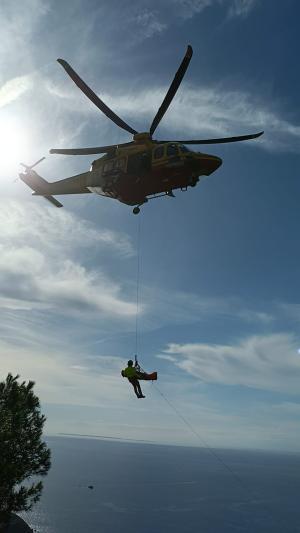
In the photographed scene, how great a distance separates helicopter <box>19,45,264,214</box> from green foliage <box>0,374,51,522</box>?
620 inches

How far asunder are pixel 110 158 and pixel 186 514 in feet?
459

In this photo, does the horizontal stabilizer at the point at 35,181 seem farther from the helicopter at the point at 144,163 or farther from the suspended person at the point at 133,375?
the suspended person at the point at 133,375

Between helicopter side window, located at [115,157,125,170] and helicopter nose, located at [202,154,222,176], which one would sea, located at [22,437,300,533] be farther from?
helicopter nose, located at [202,154,222,176]

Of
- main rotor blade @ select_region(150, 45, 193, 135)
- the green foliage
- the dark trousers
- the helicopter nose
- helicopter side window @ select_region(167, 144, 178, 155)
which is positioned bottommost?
the green foliage

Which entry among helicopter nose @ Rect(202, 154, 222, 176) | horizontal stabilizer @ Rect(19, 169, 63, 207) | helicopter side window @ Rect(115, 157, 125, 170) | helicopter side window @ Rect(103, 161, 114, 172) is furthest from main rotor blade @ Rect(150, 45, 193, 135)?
horizontal stabilizer @ Rect(19, 169, 63, 207)

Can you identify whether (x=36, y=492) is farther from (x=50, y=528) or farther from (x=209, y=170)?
(x=50, y=528)

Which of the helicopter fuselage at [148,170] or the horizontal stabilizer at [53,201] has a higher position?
the horizontal stabilizer at [53,201]

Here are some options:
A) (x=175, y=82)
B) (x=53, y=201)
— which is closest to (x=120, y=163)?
(x=175, y=82)

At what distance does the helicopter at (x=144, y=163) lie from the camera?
2059 centimetres

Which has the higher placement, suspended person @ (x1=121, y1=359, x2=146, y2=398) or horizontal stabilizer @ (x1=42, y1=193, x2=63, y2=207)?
horizontal stabilizer @ (x1=42, y1=193, x2=63, y2=207)

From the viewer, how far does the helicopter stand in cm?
2059

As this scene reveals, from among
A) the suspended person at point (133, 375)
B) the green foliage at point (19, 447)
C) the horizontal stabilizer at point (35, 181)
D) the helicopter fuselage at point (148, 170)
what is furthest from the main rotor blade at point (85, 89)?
the green foliage at point (19, 447)

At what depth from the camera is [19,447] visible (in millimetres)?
27688

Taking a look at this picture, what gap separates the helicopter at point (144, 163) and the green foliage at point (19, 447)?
51.7ft
